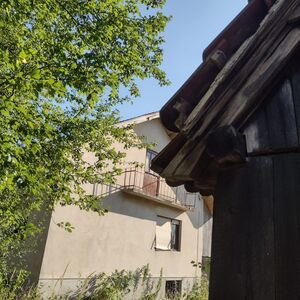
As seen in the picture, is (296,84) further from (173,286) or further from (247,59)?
(173,286)

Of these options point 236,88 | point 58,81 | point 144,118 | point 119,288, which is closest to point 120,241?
point 119,288

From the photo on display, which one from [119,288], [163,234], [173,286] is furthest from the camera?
[163,234]

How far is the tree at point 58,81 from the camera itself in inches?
183

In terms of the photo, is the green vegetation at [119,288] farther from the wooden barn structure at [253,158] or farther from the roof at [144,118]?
the wooden barn structure at [253,158]

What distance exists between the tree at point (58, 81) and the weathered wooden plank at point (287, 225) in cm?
320

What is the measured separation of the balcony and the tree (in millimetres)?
6249

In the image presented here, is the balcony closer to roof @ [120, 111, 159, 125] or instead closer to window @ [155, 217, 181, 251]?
window @ [155, 217, 181, 251]

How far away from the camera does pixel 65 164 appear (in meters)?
6.14

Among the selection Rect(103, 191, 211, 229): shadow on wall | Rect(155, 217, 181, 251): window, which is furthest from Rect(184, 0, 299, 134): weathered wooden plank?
Rect(155, 217, 181, 251): window

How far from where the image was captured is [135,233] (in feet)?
48.4

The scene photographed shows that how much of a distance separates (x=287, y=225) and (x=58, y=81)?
11.9 ft

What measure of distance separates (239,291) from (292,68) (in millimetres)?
1596

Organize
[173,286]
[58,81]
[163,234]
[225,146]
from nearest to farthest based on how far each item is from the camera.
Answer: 1. [225,146]
2. [58,81]
3. [173,286]
4. [163,234]

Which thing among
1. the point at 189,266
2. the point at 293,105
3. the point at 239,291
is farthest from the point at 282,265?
the point at 189,266
